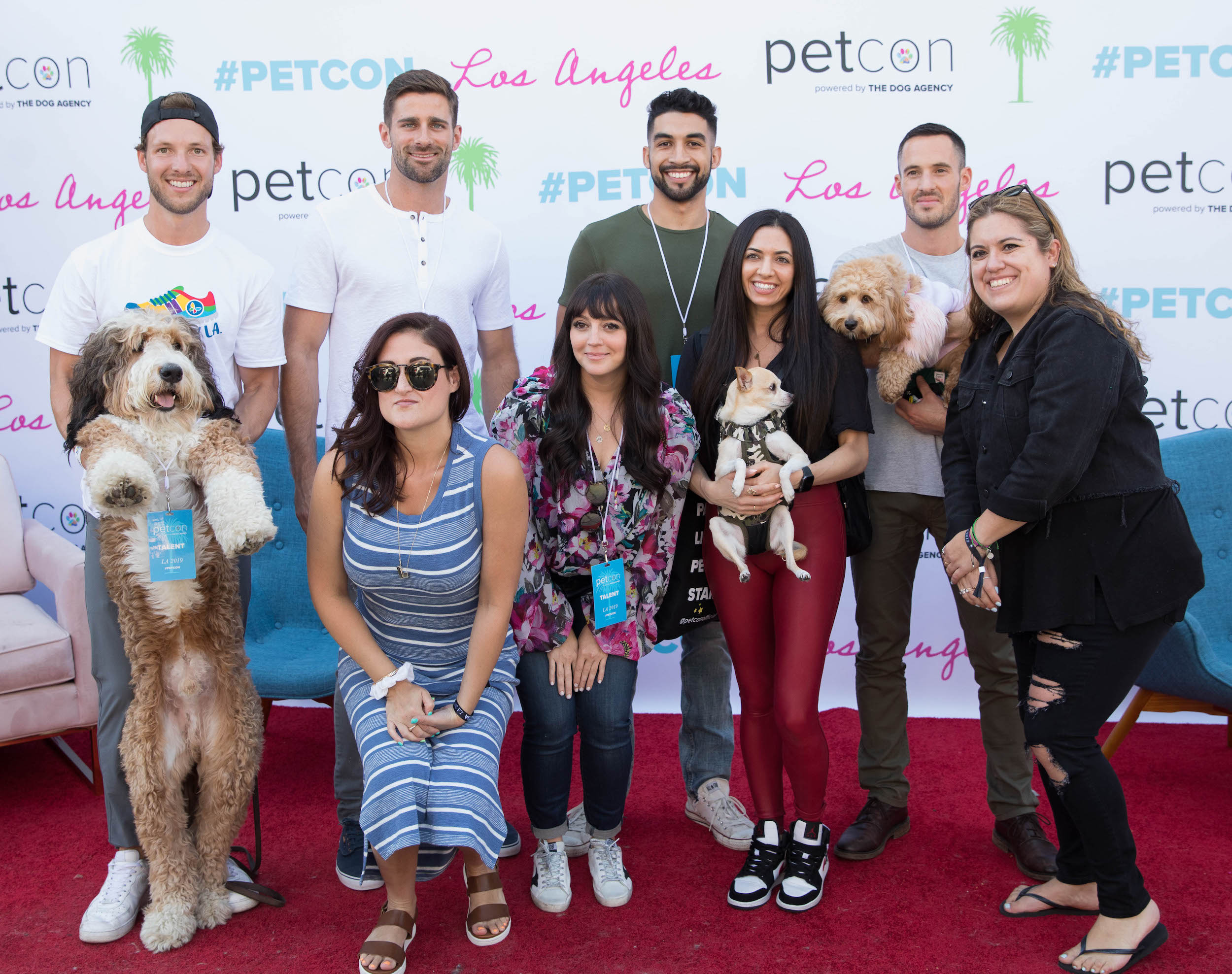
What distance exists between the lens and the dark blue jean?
2377mm

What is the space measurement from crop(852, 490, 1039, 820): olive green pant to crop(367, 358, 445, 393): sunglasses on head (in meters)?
1.33

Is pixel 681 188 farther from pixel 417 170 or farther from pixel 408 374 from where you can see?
pixel 408 374

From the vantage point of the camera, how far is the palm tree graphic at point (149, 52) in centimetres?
376

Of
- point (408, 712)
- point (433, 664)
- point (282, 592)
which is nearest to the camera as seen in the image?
point (408, 712)

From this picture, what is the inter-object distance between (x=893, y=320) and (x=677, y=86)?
5.76 feet

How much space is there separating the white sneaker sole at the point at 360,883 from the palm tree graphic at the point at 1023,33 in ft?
12.3

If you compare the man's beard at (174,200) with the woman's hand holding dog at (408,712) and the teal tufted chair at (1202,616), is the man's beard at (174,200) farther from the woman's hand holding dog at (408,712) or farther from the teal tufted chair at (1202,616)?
the teal tufted chair at (1202,616)

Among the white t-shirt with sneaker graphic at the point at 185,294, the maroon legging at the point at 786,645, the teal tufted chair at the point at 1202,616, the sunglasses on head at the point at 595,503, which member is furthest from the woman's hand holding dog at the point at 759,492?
the teal tufted chair at the point at 1202,616

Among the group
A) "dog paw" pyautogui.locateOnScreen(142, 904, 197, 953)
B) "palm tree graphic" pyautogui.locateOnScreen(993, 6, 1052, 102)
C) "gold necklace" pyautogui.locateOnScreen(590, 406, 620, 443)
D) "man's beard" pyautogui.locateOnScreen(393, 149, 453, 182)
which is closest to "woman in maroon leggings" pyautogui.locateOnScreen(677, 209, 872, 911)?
"gold necklace" pyautogui.locateOnScreen(590, 406, 620, 443)

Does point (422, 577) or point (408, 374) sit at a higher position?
point (408, 374)

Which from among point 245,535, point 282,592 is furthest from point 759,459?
point 282,592

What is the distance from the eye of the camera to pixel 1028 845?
8.34ft

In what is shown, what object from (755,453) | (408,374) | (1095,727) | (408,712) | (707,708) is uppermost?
(408,374)

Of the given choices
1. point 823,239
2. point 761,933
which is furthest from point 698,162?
point 761,933
